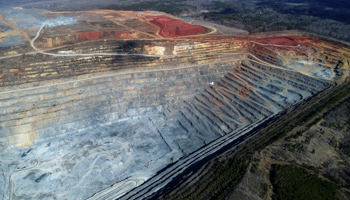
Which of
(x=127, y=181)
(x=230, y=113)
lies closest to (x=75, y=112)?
(x=127, y=181)

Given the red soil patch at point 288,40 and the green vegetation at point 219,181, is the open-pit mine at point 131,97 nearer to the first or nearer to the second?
the red soil patch at point 288,40

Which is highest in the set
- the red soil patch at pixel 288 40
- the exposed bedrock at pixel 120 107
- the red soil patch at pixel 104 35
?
the red soil patch at pixel 104 35

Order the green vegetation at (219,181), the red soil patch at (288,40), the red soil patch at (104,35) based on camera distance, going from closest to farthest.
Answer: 1. the green vegetation at (219,181)
2. the red soil patch at (104,35)
3. the red soil patch at (288,40)

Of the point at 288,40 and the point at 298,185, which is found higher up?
the point at 288,40

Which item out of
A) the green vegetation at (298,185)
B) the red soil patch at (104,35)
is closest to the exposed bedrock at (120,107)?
the red soil patch at (104,35)

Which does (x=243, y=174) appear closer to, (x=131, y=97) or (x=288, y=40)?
(x=131, y=97)

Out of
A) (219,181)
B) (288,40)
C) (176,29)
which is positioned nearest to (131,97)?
(176,29)

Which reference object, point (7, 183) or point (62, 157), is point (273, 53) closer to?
point (62, 157)

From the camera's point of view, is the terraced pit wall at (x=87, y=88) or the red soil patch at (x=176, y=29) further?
the red soil patch at (x=176, y=29)
